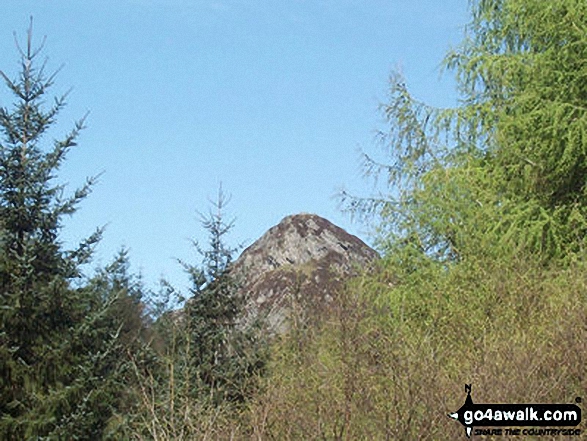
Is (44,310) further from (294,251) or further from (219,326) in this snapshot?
(294,251)

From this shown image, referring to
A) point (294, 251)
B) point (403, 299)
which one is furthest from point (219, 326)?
point (294, 251)

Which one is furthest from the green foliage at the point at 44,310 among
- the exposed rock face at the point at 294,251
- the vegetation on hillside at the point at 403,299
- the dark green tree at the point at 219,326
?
the exposed rock face at the point at 294,251

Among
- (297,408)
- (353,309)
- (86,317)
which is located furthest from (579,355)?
(86,317)

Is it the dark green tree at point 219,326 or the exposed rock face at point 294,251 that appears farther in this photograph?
the exposed rock face at point 294,251

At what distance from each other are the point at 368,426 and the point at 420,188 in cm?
1156

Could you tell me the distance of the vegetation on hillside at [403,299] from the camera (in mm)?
8859

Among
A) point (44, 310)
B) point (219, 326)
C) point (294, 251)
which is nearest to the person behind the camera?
point (44, 310)

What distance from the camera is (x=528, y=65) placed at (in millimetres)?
17672

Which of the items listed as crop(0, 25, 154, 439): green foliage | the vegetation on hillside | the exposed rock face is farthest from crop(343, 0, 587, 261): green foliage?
the exposed rock face

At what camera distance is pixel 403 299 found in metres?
17.0

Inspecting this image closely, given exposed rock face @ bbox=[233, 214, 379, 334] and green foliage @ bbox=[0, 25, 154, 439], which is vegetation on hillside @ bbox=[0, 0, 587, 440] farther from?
exposed rock face @ bbox=[233, 214, 379, 334]

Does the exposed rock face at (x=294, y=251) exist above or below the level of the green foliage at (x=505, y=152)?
above

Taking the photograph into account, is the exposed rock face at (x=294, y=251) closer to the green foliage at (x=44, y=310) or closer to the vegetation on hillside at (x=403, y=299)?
the vegetation on hillside at (x=403, y=299)

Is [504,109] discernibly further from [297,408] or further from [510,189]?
[297,408]
